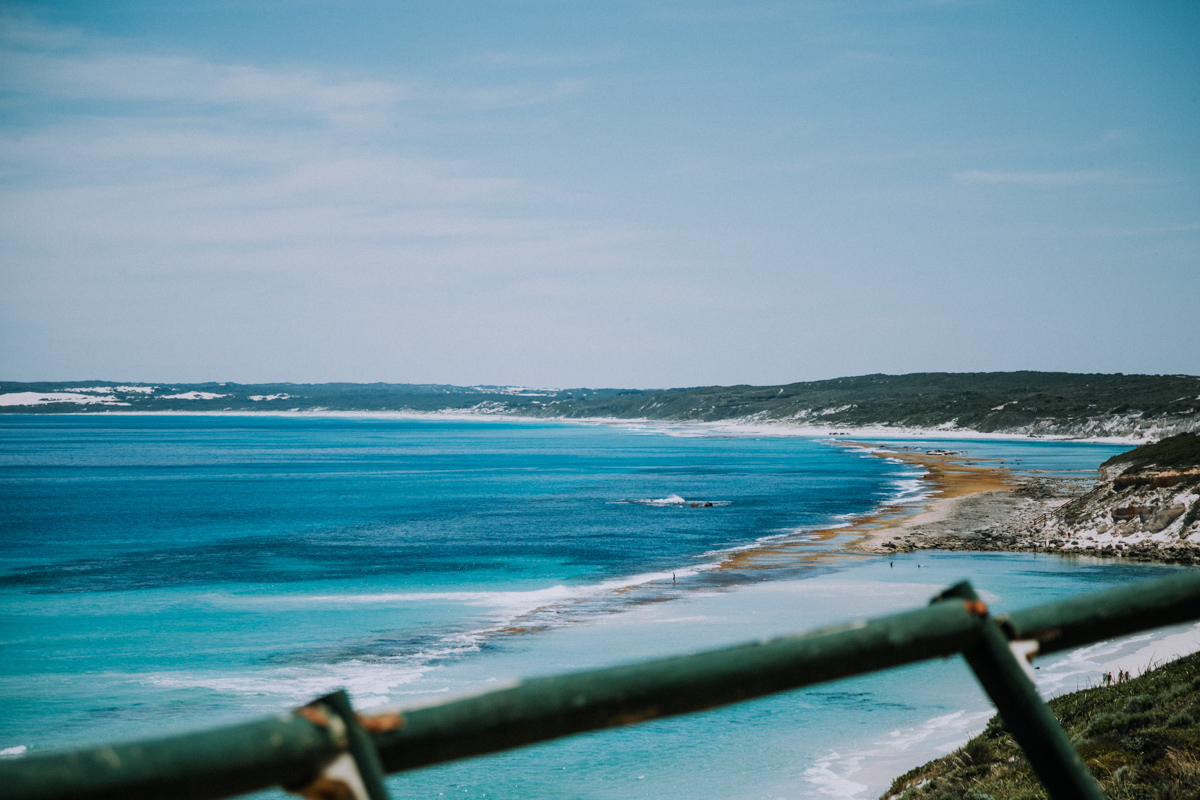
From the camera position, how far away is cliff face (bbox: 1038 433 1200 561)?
35.2 metres

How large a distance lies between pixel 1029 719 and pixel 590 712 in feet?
2.12

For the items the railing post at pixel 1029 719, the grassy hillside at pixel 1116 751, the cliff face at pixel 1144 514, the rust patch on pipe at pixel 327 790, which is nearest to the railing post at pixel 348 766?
the rust patch on pipe at pixel 327 790

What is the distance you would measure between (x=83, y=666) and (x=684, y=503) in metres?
40.8

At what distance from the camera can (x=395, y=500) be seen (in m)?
69.4

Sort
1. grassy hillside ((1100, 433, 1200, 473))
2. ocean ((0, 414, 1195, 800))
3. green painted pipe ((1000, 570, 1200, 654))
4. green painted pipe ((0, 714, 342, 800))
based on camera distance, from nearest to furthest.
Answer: green painted pipe ((0, 714, 342, 800)) < green painted pipe ((1000, 570, 1200, 654)) < ocean ((0, 414, 1195, 800)) < grassy hillside ((1100, 433, 1200, 473))

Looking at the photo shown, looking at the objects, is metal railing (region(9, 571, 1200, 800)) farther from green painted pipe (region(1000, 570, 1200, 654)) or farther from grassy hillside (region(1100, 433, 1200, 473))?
grassy hillside (region(1100, 433, 1200, 473))

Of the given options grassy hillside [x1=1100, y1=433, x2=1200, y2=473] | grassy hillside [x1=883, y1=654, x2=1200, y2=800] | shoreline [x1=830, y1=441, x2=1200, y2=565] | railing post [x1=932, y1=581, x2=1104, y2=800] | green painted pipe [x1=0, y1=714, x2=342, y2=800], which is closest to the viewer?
green painted pipe [x1=0, y1=714, x2=342, y2=800]

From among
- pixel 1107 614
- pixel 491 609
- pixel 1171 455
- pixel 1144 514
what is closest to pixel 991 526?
pixel 1171 455

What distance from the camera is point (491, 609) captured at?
3014 cm

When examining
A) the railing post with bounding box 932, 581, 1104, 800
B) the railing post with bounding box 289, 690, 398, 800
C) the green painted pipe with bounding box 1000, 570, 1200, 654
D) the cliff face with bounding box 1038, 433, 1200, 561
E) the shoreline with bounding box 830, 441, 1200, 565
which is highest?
the railing post with bounding box 289, 690, 398, 800

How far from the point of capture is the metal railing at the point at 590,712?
35.6 inches

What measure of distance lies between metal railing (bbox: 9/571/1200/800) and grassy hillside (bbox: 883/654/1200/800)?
537cm

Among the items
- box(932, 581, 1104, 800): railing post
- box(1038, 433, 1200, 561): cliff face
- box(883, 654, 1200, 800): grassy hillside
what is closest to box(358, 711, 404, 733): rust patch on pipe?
box(932, 581, 1104, 800): railing post

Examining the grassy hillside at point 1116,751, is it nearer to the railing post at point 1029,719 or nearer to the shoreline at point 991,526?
the railing post at point 1029,719
